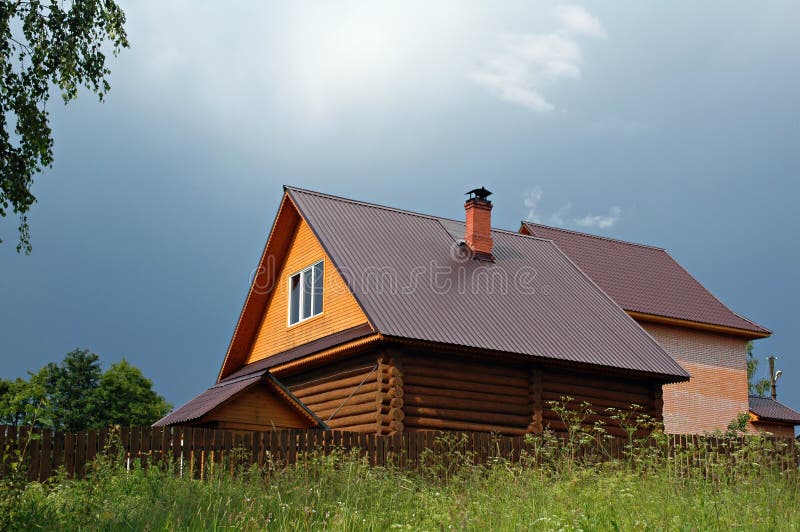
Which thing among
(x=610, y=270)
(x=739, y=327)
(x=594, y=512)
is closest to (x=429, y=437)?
(x=594, y=512)

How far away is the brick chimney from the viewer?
72.2 feet

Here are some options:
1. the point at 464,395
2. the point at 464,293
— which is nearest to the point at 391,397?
the point at 464,395

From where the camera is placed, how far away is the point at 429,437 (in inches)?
546

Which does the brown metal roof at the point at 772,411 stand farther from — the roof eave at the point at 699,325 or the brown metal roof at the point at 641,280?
the brown metal roof at the point at 641,280

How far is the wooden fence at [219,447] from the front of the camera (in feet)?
37.5

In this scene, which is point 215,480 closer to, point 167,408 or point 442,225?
point 442,225

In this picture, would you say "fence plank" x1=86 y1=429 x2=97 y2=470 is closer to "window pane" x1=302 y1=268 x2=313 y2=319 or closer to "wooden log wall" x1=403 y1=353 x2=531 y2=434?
"wooden log wall" x1=403 y1=353 x2=531 y2=434

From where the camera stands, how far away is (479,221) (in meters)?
22.2

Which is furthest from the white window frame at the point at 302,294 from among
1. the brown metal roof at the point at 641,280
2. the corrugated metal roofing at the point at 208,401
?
the brown metal roof at the point at 641,280

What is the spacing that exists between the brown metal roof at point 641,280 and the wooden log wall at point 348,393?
10.6 metres

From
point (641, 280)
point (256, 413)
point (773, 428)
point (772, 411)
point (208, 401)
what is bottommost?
point (773, 428)

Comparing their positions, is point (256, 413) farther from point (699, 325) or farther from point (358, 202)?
point (699, 325)

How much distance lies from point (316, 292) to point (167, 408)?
20.3 m

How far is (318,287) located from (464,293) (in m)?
3.50
